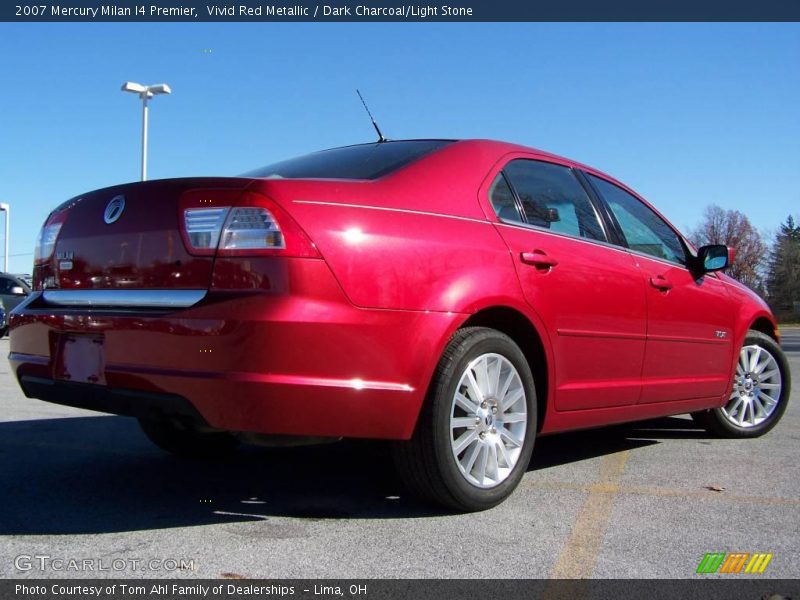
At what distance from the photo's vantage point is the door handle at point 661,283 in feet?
14.2

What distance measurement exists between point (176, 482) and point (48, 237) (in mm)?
1253

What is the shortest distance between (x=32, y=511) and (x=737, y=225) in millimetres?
76685

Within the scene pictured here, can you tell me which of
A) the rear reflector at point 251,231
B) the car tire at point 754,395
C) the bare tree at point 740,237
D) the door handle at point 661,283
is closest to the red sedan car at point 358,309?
the rear reflector at point 251,231

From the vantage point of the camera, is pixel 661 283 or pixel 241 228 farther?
pixel 661 283

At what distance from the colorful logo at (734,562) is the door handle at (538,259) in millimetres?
1364

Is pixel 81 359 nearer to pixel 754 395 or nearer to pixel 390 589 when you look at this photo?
pixel 390 589

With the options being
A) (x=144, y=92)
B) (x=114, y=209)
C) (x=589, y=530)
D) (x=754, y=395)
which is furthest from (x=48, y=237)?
(x=144, y=92)

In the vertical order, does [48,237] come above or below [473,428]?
above

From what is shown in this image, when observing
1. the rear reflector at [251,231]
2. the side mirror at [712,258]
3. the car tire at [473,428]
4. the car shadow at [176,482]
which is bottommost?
the car shadow at [176,482]

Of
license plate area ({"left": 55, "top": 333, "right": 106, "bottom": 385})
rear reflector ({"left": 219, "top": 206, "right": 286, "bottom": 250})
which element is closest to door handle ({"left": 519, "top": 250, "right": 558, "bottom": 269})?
rear reflector ({"left": 219, "top": 206, "right": 286, "bottom": 250})

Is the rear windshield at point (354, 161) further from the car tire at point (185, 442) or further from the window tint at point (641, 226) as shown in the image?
the car tire at point (185, 442)

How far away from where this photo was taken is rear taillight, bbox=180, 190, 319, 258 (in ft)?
9.11

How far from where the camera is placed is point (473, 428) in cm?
325

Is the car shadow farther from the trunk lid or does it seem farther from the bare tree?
the bare tree
